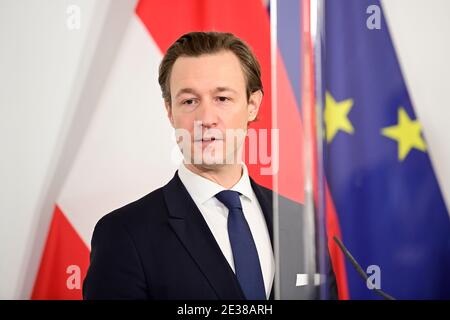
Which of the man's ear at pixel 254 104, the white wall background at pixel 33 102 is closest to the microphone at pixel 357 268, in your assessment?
the man's ear at pixel 254 104

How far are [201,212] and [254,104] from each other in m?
0.31

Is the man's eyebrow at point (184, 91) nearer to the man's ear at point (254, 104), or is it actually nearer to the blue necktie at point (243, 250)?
the man's ear at point (254, 104)

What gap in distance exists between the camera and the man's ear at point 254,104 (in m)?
1.20

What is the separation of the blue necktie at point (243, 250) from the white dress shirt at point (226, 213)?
0.01m

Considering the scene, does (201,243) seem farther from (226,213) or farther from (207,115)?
(207,115)

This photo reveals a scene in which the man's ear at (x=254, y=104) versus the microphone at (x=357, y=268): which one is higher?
the man's ear at (x=254, y=104)

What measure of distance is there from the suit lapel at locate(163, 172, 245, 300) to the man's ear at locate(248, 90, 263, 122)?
10.3 inches

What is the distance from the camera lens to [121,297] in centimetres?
109

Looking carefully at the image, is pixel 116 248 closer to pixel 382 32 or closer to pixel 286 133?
pixel 286 133

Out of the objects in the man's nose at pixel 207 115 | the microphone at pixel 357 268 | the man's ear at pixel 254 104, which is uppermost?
the man's ear at pixel 254 104

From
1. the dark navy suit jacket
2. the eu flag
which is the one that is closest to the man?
the dark navy suit jacket

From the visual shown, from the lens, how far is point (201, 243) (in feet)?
3.70
